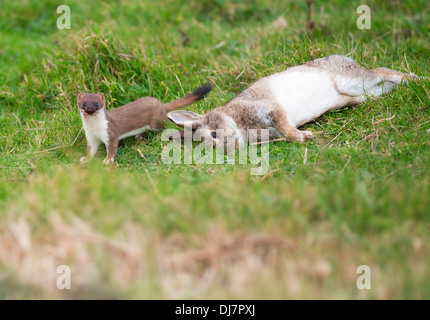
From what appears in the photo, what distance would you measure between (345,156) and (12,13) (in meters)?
6.99

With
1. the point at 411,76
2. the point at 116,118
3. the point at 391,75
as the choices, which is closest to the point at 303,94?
the point at 391,75

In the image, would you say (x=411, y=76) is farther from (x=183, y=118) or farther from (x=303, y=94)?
(x=183, y=118)

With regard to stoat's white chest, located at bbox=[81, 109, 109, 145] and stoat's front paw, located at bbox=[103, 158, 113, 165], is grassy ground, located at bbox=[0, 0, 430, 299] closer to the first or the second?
stoat's front paw, located at bbox=[103, 158, 113, 165]

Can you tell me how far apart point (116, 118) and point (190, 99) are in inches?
35.0

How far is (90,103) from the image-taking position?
5.09m

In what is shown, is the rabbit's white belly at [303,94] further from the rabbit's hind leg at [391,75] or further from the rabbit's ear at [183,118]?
the rabbit's ear at [183,118]

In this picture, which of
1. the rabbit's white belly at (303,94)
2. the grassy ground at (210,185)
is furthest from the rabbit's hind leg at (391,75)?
the rabbit's white belly at (303,94)

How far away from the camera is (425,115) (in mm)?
4996

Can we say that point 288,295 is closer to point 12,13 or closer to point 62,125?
point 62,125

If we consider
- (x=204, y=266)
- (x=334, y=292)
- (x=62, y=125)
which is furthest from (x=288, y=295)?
(x=62, y=125)

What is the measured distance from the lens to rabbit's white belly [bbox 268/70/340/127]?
214 inches

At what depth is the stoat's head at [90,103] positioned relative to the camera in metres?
5.04

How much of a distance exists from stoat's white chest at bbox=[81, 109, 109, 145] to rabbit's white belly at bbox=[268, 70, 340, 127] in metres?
1.82

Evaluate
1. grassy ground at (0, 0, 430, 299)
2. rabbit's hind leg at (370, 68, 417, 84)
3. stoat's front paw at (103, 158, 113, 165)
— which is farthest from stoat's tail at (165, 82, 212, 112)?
rabbit's hind leg at (370, 68, 417, 84)
